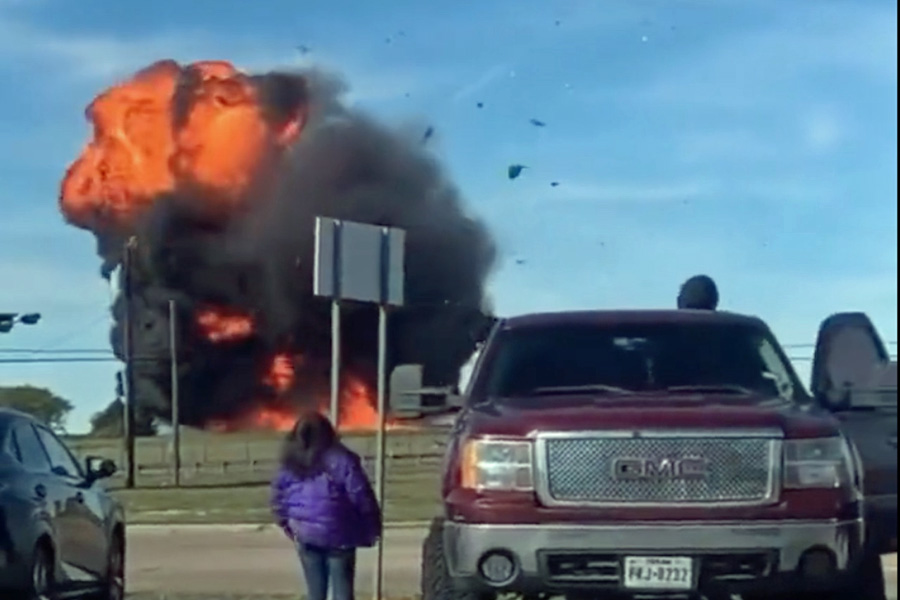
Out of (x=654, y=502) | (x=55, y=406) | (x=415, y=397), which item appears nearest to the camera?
(x=654, y=502)

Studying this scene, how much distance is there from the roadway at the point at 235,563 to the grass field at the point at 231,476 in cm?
95

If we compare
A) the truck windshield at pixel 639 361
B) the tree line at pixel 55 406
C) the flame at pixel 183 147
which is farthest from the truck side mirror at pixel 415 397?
the flame at pixel 183 147

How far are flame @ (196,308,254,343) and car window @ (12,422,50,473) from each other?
6121cm

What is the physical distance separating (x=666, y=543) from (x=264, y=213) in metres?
60.4

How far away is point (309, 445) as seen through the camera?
11.3 meters

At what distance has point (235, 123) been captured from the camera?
69.2 metres

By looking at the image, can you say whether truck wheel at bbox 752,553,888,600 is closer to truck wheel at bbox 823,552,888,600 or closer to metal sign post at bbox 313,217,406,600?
truck wheel at bbox 823,552,888,600

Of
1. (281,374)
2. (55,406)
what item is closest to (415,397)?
(55,406)

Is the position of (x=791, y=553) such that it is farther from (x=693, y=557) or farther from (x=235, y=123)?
(x=235, y=123)

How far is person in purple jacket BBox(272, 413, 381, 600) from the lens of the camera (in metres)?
11.3

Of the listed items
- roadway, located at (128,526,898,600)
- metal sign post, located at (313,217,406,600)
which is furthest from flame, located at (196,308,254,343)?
metal sign post, located at (313,217,406,600)

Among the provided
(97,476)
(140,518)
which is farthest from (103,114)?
(97,476)

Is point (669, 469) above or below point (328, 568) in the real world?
above

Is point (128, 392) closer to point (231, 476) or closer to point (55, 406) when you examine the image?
point (231, 476)
